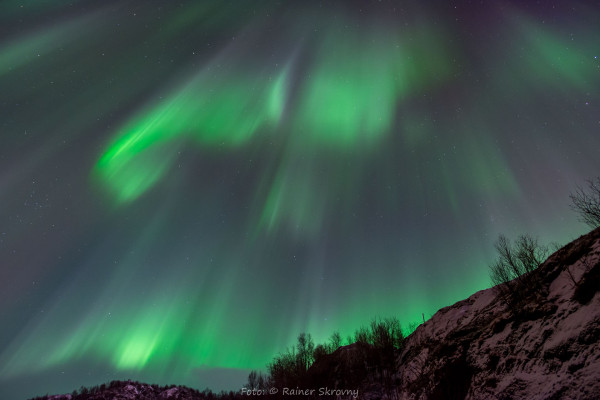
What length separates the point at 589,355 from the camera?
8156 millimetres

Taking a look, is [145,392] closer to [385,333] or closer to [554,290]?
[385,333]

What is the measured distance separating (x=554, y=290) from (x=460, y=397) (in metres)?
6.63

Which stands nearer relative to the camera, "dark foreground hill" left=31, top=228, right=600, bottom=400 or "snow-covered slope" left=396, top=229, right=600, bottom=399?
→ "snow-covered slope" left=396, top=229, right=600, bottom=399

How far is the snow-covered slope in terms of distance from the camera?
8.59m

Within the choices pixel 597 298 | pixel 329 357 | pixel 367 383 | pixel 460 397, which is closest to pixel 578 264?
pixel 597 298

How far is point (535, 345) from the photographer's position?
10.9m

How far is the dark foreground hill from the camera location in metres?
8.75

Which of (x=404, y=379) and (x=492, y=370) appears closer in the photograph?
(x=492, y=370)

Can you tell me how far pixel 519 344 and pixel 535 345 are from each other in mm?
1123

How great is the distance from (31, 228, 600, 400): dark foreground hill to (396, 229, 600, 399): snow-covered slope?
0.03 meters

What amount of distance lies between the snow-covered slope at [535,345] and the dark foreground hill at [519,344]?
1.2 inches

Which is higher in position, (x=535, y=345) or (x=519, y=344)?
(x=519, y=344)

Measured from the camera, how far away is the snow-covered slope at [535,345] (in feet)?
28.2

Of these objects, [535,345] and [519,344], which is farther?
[519,344]
